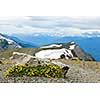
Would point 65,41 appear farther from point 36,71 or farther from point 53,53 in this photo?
point 36,71

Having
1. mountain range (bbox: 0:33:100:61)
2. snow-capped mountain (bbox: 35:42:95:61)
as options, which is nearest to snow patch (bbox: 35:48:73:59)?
snow-capped mountain (bbox: 35:42:95:61)

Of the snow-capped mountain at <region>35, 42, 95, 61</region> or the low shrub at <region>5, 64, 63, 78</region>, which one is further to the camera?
the snow-capped mountain at <region>35, 42, 95, 61</region>

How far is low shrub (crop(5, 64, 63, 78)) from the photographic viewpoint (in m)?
6.54

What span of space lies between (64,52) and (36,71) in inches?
28.0

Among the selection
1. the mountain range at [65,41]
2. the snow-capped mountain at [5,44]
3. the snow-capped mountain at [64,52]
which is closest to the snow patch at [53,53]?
the snow-capped mountain at [64,52]

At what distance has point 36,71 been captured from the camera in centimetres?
658

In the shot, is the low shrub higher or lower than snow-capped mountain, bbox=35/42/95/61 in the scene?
lower

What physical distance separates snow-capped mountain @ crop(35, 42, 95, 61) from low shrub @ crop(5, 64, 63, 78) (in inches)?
11.1

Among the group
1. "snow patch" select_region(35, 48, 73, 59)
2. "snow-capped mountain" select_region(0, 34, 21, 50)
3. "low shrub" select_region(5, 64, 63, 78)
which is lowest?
"low shrub" select_region(5, 64, 63, 78)

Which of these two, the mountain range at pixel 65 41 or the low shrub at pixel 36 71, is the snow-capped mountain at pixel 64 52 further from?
the low shrub at pixel 36 71

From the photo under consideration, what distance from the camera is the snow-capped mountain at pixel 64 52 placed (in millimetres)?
6883

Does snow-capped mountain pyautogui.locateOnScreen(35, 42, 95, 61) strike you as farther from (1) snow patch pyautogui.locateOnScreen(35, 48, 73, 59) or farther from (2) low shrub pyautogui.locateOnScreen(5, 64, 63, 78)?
(2) low shrub pyautogui.locateOnScreen(5, 64, 63, 78)

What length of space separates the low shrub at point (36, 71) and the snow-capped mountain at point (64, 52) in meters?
0.28
